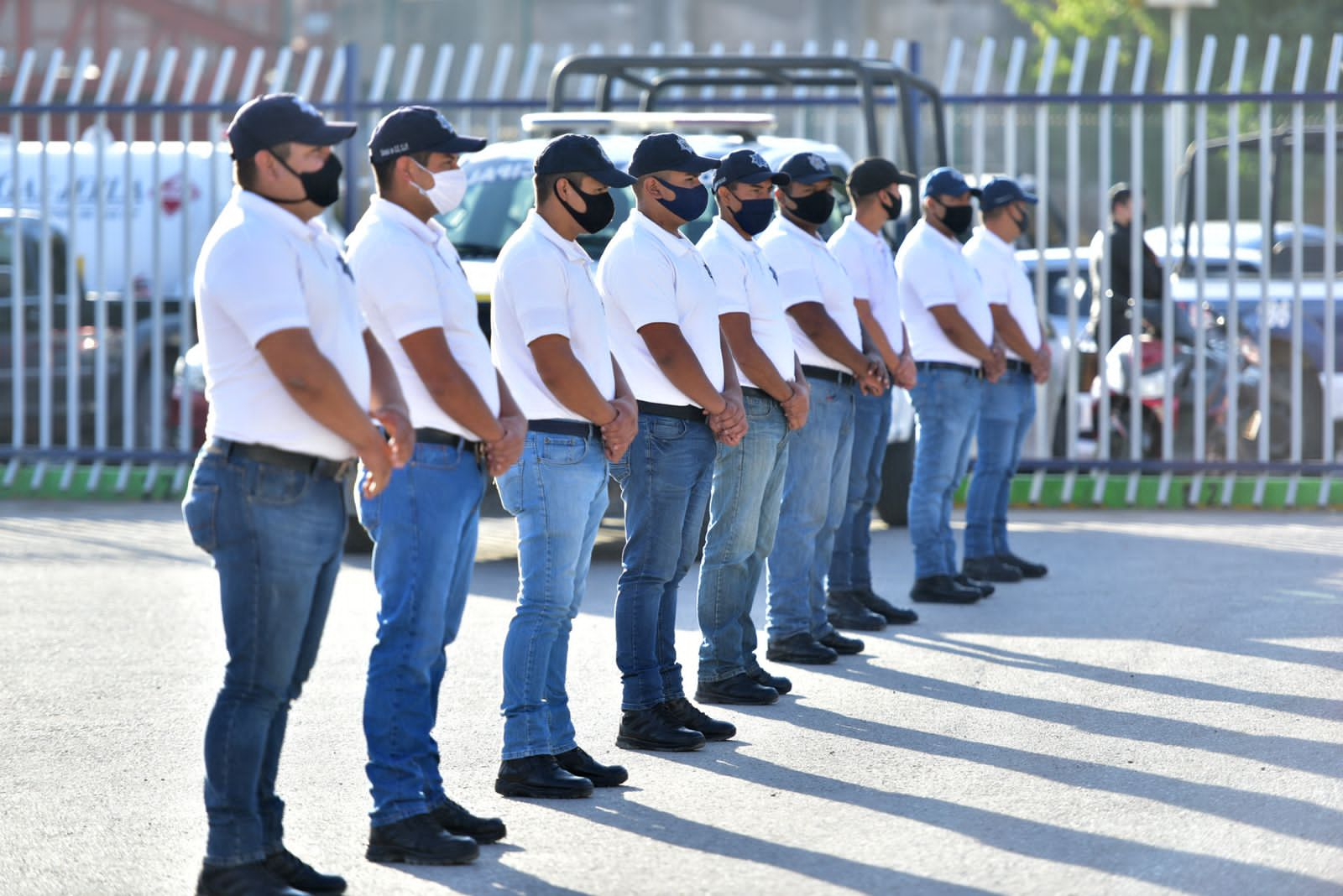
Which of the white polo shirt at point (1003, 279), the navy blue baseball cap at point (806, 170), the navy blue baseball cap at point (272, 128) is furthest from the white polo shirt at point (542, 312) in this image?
the white polo shirt at point (1003, 279)

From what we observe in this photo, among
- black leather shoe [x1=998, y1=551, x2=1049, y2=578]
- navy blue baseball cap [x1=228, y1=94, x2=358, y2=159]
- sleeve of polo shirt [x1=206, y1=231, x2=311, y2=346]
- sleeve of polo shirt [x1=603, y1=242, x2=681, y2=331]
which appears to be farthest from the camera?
black leather shoe [x1=998, y1=551, x2=1049, y2=578]

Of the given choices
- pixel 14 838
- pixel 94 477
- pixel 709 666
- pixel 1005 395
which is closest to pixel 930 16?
pixel 94 477

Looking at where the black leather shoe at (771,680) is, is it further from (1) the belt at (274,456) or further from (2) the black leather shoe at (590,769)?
(1) the belt at (274,456)

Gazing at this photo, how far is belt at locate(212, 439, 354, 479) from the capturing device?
440 centimetres

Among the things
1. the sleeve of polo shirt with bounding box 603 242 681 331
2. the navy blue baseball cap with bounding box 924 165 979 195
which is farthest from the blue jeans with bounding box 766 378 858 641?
the navy blue baseball cap with bounding box 924 165 979 195

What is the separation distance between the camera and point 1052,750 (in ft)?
20.3

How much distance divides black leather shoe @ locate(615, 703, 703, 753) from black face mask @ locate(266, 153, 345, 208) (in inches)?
88.7

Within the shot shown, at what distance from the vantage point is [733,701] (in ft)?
22.7

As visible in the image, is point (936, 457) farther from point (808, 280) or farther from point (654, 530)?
point (654, 530)

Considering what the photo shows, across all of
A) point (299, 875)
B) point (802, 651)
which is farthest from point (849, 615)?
point (299, 875)

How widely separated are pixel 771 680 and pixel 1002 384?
10.2ft

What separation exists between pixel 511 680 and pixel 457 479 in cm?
87

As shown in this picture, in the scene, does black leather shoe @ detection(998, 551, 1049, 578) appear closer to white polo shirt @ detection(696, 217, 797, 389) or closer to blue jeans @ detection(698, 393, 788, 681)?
blue jeans @ detection(698, 393, 788, 681)

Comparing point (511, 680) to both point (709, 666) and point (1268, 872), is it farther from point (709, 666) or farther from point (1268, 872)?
point (1268, 872)
